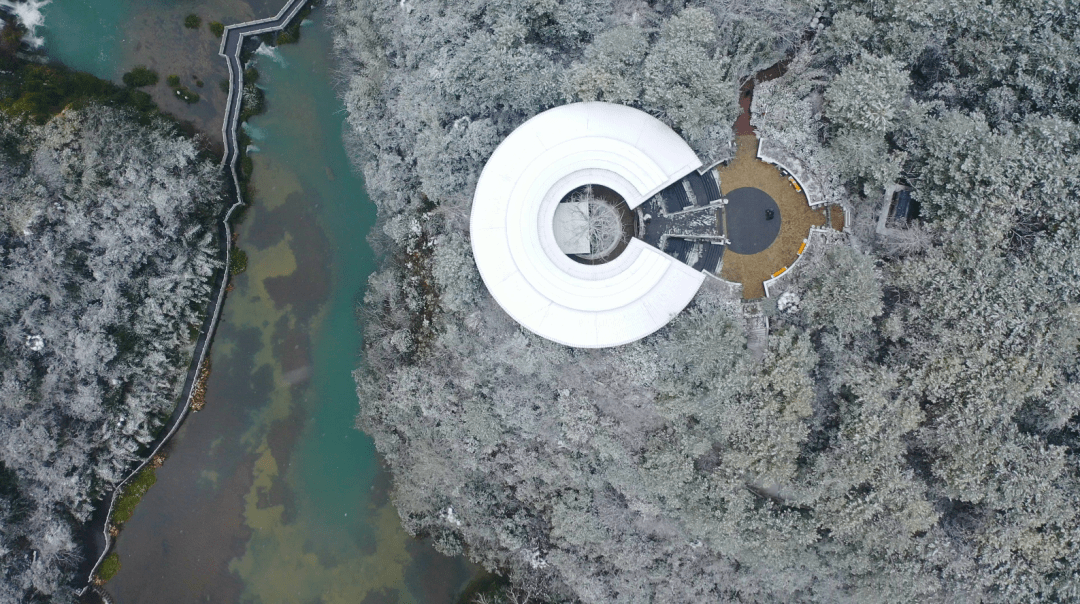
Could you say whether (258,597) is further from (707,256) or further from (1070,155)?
(1070,155)

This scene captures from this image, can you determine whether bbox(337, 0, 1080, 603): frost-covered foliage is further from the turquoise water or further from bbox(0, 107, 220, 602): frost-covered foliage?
the turquoise water

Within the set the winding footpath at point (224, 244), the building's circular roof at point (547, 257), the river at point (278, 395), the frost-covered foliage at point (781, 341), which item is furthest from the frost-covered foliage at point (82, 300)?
the building's circular roof at point (547, 257)

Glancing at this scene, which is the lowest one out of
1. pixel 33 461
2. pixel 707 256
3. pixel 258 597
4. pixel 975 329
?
pixel 258 597

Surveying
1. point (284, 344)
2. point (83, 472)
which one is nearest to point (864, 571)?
point (284, 344)

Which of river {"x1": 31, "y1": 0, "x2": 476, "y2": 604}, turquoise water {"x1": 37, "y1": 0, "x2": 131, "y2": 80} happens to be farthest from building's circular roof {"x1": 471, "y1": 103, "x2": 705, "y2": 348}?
turquoise water {"x1": 37, "y1": 0, "x2": 131, "y2": 80}

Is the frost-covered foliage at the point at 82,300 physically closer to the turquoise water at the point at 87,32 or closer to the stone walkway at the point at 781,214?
the turquoise water at the point at 87,32

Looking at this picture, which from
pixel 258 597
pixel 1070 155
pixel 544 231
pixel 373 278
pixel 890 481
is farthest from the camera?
pixel 258 597
